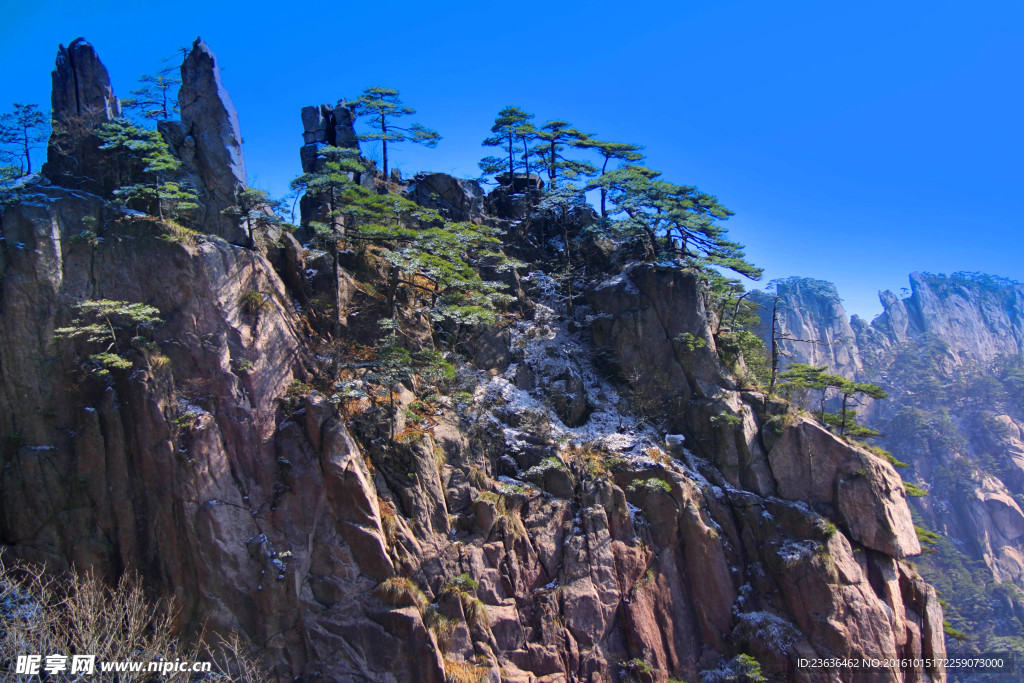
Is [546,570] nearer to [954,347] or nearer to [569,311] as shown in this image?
[569,311]

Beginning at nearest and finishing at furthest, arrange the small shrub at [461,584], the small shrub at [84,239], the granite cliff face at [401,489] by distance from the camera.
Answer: the granite cliff face at [401,489]
the small shrub at [461,584]
the small shrub at [84,239]

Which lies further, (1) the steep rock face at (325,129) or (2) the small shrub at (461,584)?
(1) the steep rock face at (325,129)

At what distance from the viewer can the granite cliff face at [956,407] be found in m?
61.8

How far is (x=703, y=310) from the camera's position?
1031 inches

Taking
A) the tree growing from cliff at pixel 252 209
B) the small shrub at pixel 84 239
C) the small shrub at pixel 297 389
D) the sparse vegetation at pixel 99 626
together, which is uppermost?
the tree growing from cliff at pixel 252 209

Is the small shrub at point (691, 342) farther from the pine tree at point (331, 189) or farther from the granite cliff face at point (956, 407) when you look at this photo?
the granite cliff face at point (956, 407)

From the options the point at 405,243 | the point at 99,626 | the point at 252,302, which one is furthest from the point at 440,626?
the point at 405,243

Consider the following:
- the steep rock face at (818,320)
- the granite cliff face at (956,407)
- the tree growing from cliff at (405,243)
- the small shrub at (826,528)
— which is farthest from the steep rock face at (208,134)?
the steep rock face at (818,320)

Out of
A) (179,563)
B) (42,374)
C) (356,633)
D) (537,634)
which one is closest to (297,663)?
(356,633)

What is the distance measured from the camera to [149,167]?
1808 cm

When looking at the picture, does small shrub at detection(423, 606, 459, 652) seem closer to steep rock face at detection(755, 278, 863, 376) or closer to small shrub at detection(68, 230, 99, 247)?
small shrub at detection(68, 230, 99, 247)

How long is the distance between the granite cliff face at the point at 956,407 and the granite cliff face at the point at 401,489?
94.8ft

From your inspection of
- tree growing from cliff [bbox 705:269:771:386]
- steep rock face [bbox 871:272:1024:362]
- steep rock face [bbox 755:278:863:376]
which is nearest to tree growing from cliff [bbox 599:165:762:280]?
tree growing from cliff [bbox 705:269:771:386]

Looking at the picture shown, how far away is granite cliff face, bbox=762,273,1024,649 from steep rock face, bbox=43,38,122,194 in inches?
1959
